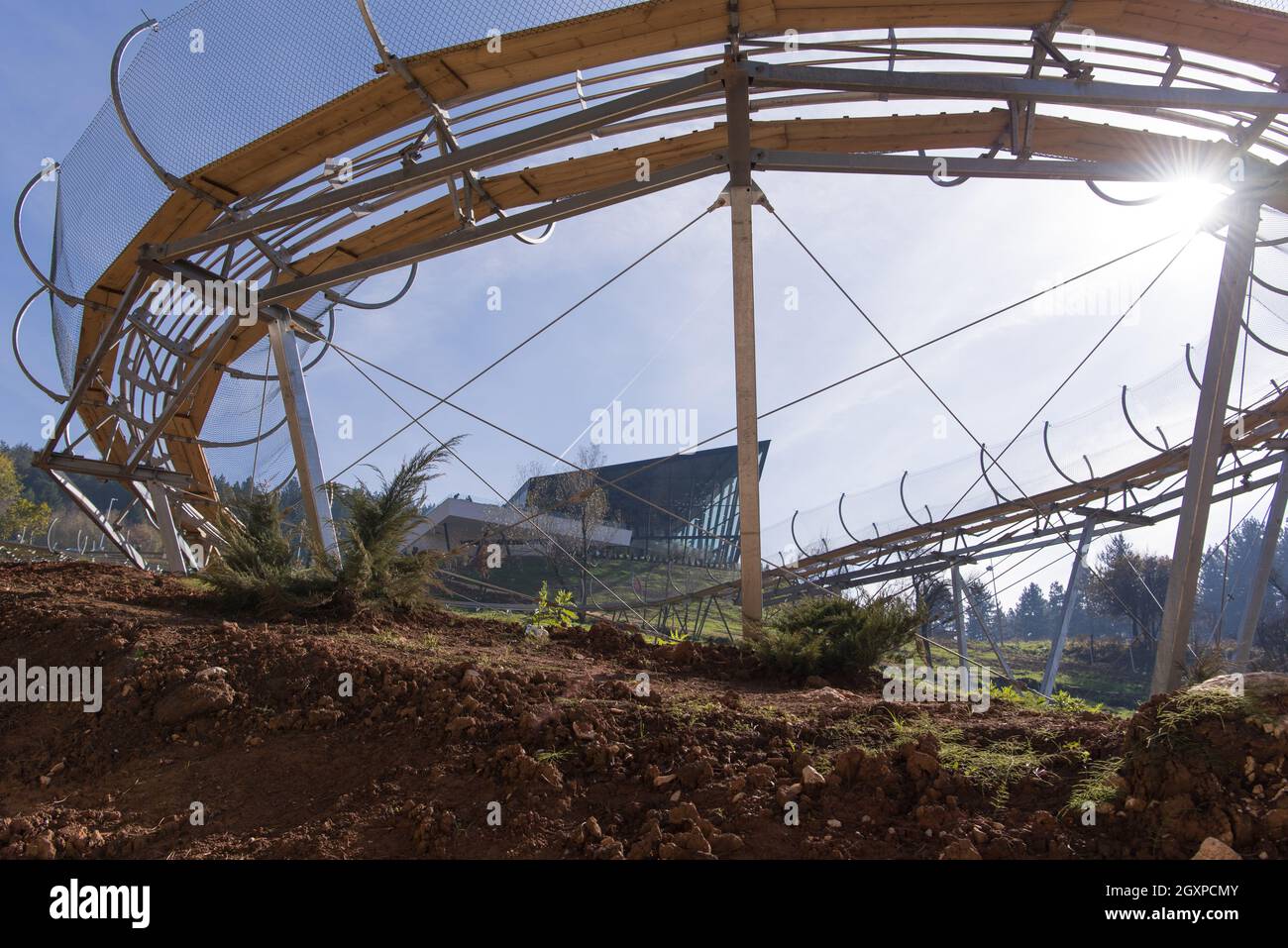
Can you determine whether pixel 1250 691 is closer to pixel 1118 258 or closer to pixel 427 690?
pixel 427 690

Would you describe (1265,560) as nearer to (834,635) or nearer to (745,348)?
(834,635)

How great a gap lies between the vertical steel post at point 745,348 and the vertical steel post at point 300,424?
4.21 metres

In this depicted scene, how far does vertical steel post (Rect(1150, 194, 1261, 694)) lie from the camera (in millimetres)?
5621

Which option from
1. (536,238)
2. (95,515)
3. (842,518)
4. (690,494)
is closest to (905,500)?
(842,518)

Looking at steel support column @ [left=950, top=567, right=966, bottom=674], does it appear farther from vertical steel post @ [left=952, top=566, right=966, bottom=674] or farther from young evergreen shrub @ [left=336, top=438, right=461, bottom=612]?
young evergreen shrub @ [left=336, top=438, right=461, bottom=612]

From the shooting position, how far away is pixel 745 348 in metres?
6.25

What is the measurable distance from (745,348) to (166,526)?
32.2ft

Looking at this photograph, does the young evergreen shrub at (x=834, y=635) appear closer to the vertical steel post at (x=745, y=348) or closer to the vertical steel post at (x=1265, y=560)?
the vertical steel post at (x=745, y=348)

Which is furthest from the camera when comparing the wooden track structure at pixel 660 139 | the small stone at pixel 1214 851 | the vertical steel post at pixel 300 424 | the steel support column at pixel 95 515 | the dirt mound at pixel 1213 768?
the steel support column at pixel 95 515

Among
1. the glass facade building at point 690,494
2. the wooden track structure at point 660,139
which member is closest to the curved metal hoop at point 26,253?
the wooden track structure at point 660,139

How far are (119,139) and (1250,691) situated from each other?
33.0 feet

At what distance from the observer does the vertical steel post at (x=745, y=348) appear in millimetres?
6168
